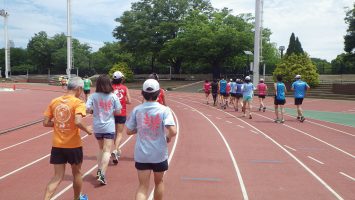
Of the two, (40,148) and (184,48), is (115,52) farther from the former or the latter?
(40,148)

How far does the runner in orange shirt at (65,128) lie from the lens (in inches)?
198

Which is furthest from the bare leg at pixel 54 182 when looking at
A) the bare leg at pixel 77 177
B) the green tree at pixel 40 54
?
the green tree at pixel 40 54

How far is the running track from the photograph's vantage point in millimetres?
6406

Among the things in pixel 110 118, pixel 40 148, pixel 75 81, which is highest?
pixel 75 81

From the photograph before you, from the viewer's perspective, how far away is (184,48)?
56.5m

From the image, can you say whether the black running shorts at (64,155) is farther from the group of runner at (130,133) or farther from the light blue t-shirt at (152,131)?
the light blue t-shirt at (152,131)

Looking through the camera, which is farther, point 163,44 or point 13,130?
point 163,44

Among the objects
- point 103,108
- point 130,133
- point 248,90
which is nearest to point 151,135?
point 130,133

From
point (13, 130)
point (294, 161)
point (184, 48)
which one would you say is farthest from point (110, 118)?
point (184, 48)

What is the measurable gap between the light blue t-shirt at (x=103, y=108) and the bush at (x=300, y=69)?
111ft

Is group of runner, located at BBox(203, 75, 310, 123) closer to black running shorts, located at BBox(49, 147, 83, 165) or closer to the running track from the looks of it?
the running track

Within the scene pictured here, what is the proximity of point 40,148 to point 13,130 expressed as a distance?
364 cm

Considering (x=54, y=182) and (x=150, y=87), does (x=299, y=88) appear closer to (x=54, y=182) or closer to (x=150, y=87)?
(x=150, y=87)

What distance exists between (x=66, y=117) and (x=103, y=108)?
1.55 m
